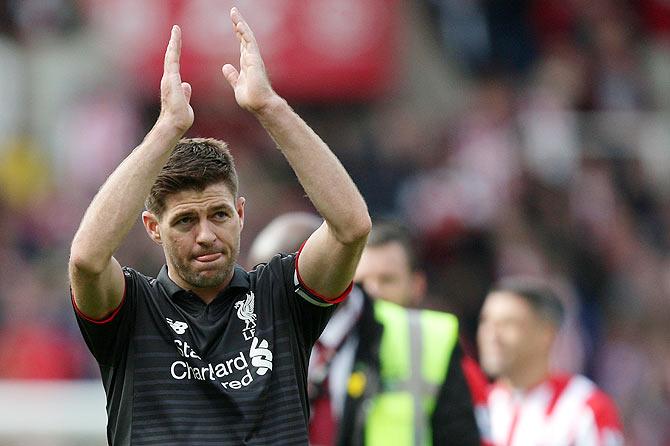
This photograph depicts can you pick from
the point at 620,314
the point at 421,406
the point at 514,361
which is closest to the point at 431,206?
the point at 620,314

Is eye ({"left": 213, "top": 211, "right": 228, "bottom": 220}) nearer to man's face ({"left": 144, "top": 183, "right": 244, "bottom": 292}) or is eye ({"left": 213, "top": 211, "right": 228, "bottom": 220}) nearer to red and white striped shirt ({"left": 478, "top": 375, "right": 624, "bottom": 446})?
man's face ({"left": 144, "top": 183, "right": 244, "bottom": 292})

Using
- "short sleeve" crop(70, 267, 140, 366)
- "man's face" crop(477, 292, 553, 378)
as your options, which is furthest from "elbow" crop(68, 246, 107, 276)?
"man's face" crop(477, 292, 553, 378)

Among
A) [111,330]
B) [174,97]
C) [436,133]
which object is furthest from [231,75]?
[436,133]

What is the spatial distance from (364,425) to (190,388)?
160 cm

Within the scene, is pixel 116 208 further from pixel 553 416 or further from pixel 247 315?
pixel 553 416

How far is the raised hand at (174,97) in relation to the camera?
Answer: 4199mm

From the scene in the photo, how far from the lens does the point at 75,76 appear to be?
13172 millimetres

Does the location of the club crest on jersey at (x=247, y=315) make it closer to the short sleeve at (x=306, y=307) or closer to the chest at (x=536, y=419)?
the short sleeve at (x=306, y=307)

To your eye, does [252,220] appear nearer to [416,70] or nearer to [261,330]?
[416,70]

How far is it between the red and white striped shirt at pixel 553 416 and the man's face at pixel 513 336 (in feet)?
0.41

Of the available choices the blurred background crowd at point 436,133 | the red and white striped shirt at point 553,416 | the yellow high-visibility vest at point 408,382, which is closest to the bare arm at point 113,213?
the yellow high-visibility vest at point 408,382

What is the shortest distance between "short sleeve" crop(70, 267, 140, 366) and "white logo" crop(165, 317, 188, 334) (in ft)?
0.34

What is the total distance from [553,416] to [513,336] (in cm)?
50

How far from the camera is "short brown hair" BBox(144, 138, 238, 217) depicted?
433 cm
